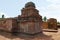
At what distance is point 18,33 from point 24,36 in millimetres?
705

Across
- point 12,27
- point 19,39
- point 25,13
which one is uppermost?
point 25,13

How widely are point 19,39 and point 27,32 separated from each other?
1.21 m

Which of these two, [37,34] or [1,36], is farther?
[37,34]

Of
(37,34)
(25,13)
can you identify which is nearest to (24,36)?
(37,34)

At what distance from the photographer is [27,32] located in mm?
10781

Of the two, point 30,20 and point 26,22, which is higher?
point 30,20

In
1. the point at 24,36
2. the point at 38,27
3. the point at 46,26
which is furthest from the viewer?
the point at 46,26

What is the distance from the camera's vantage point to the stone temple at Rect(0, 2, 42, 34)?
10.8m

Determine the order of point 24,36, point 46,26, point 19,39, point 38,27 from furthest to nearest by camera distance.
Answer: point 46,26 < point 38,27 < point 24,36 < point 19,39

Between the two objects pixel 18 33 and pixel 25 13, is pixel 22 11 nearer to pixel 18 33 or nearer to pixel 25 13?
pixel 25 13

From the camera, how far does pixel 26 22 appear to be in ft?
35.7

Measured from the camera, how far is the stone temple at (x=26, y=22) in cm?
1080

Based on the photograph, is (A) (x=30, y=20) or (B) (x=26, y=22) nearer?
(A) (x=30, y=20)

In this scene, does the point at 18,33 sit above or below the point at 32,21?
below
